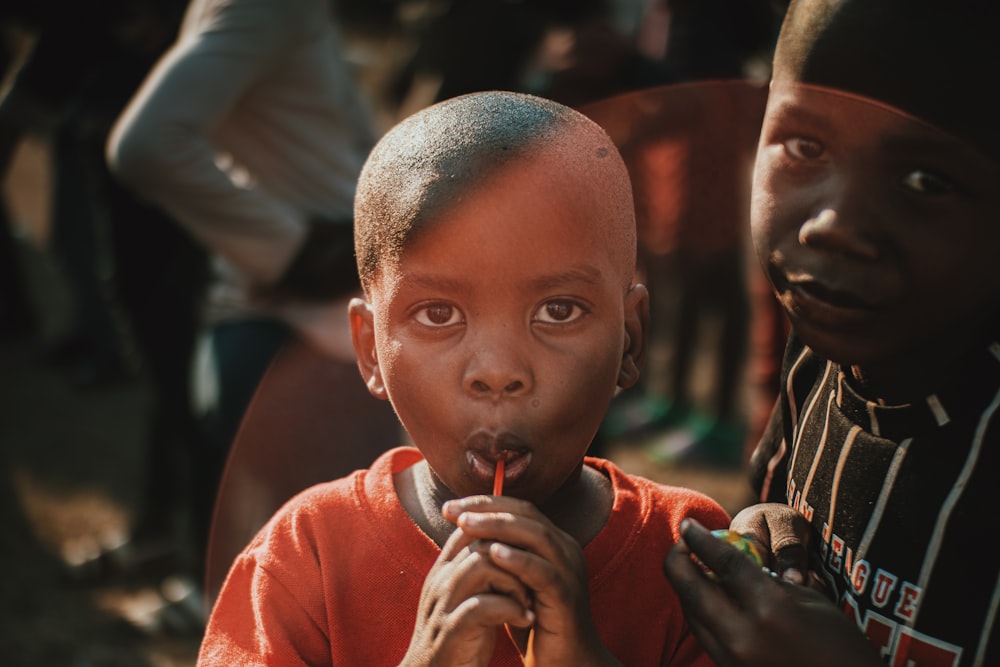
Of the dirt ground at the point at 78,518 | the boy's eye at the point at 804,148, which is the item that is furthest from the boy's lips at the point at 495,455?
the dirt ground at the point at 78,518

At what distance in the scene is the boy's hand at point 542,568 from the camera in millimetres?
1152

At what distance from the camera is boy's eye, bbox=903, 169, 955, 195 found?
41.9 inches

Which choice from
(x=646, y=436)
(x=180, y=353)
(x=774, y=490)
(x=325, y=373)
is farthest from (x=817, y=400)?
(x=646, y=436)

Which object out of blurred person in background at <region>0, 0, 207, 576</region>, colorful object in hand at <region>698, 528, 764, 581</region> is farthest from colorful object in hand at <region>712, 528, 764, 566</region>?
blurred person in background at <region>0, 0, 207, 576</region>

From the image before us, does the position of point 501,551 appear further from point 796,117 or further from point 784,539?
point 796,117

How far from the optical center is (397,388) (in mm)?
1336

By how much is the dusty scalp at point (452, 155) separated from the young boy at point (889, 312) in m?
0.24

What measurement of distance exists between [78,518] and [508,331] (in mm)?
3686

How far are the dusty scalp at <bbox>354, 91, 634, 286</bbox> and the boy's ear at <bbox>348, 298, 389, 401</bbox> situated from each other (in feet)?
0.19

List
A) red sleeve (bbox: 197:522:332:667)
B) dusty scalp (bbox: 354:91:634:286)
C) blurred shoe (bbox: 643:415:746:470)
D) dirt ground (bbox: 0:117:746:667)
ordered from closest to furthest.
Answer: dusty scalp (bbox: 354:91:634:286) < red sleeve (bbox: 197:522:332:667) < dirt ground (bbox: 0:117:746:667) < blurred shoe (bbox: 643:415:746:470)

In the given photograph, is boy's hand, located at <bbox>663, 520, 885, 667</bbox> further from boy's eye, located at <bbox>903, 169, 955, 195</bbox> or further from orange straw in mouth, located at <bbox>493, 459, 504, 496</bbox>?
boy's eye, located at <bbox>903, 169, 955, 195</bbox>

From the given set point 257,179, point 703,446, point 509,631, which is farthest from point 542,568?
point 703,446

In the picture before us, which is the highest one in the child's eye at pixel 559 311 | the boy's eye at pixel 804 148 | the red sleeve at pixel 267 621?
the boy's eye at pixel 804 148

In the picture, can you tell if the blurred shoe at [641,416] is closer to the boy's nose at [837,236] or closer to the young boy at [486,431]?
the young boy at [486,431]
